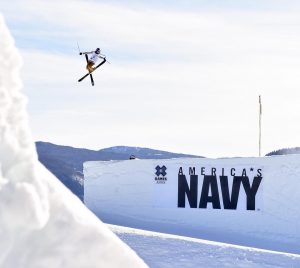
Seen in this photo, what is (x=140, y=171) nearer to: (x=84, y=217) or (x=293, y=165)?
(x=293, y=165)

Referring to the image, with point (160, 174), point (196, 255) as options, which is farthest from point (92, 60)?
point (196, 255)

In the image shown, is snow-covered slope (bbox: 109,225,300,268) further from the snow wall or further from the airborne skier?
the airborne skier

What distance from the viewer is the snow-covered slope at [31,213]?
1.71 meters

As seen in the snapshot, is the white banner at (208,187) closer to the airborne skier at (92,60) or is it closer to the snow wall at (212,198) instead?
the snow wall at (212,198)

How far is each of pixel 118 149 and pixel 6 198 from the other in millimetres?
53573

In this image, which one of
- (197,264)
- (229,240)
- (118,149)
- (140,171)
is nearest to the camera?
(197,264)

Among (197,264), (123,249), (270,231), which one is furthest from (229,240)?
(123,249)

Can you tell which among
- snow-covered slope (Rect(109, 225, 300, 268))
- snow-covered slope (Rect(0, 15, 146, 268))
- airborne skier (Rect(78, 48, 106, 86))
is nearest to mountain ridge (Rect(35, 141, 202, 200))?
airborne skier (Rect(78, 48, 106, 86))

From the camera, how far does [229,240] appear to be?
60.0 feet

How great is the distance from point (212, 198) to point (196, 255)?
777 cm

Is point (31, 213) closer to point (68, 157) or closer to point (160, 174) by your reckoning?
point (160, 174)

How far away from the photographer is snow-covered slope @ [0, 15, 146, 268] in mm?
1715

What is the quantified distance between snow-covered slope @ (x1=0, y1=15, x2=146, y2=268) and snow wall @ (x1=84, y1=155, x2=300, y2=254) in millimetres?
16136

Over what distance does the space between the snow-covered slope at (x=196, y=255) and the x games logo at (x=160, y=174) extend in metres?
6.96
